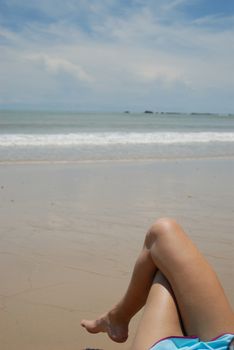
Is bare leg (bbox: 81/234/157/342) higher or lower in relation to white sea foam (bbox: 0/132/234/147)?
higher

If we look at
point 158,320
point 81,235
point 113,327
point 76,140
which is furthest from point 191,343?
point 76,140

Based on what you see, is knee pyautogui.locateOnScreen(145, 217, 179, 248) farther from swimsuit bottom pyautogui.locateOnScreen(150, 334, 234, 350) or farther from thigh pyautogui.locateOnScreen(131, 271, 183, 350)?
swimsuit bottom pyautogui.locateOnScreen(150, 334, 234, 350)

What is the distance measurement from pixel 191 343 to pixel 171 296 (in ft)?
0.98

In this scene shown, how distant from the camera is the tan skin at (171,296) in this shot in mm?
1741

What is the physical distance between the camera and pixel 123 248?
4.02m

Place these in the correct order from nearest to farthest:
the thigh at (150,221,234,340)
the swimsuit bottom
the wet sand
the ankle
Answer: the swimsuit bottom → the thigh at (150,221,234,340) → the ankle → the wet sand

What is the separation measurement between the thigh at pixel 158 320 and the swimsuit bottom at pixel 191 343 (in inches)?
2.1

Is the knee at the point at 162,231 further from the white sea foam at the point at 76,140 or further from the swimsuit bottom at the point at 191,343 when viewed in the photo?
the white sea foam at the point at 76,140

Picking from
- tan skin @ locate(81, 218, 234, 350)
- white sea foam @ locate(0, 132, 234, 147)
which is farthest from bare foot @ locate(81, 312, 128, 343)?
white sea foam @ locate(0, 132, 234, 147)

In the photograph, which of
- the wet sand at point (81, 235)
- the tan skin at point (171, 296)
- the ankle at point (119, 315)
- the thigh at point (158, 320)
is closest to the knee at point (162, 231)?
the tan skin at point (171, 296)

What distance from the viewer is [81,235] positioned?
4355mm

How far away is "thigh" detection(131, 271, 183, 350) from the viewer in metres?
1.75

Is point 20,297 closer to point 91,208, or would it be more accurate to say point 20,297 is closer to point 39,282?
point 39,282

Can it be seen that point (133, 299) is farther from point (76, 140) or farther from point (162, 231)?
point (76, 140)
